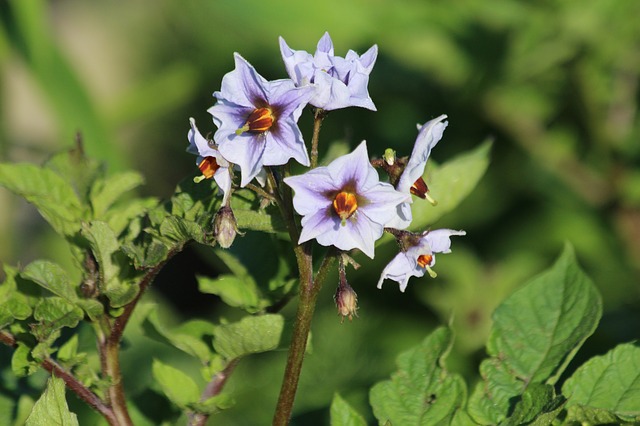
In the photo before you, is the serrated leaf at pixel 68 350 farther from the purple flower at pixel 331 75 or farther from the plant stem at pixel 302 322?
the purple flower at pixel 331 75

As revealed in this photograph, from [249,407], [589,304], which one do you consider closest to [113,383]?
[589,304]

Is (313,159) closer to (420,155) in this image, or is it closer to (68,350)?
(420,155)

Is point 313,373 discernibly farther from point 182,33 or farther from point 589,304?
point 182,33

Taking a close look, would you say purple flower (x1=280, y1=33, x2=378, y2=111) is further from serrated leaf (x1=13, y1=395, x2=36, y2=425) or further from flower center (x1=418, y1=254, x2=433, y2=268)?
serrated leaf (x1=13, y1=395, x2=36, y2=425)

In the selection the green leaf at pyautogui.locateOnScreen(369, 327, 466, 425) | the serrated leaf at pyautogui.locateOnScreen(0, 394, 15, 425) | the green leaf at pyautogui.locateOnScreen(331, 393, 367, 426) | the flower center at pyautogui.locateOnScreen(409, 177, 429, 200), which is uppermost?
the flower center at pyautogui.locateOnScreen(409, 177, 429, 200)

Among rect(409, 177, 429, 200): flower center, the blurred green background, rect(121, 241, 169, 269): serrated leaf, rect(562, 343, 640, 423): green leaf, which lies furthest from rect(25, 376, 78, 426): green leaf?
the blurred green background

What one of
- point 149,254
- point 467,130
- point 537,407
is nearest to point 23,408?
point 149,254
